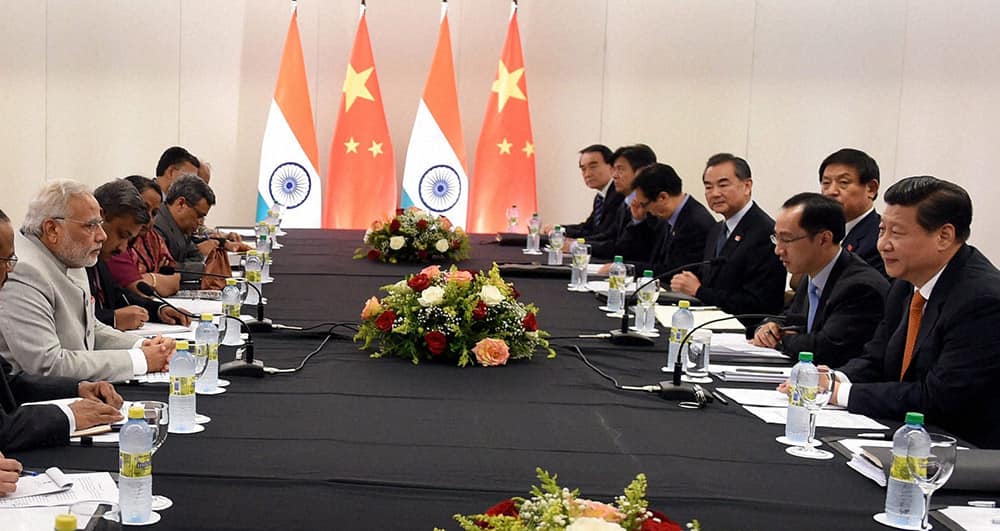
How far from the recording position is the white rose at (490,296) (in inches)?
129

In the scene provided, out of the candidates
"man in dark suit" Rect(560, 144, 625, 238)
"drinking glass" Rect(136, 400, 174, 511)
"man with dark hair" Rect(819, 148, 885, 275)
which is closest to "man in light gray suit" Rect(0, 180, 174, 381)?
"drinking glass" Rect(136, 400, 174, 511)

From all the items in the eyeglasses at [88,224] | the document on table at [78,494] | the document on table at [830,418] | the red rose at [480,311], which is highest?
the eyeglasses at [88,224]

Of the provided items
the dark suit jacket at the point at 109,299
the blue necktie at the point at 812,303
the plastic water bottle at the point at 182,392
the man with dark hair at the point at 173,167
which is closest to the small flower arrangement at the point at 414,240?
the man with dark hair at the point at 173,167

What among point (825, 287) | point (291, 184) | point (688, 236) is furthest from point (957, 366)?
point (291, 184)

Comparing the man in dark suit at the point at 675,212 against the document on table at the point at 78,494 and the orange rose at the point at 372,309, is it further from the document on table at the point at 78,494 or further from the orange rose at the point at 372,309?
the document on table at the point at 78,494

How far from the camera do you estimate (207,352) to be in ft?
9.20

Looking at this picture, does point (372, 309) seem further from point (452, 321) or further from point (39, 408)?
point (39, 408)

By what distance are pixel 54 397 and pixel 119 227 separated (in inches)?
45.0

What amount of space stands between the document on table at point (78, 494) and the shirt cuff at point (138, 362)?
3.00 ft

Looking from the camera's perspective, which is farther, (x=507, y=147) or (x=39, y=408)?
(x=507, y=147)

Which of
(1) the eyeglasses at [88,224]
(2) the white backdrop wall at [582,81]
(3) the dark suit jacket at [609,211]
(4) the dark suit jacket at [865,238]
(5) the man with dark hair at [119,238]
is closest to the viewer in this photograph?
(1) the eyeglasses at [88,224]

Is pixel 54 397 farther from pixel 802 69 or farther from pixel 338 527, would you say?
pixel 802 69

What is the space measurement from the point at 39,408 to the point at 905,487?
1.64m

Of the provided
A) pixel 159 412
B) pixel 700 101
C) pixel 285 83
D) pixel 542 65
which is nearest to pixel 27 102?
pixel 285 83
